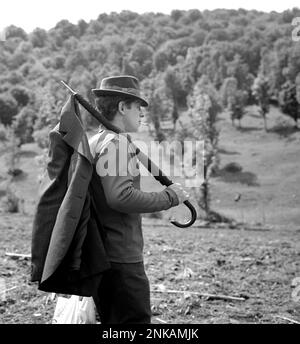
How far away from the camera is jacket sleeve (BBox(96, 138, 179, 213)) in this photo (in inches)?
128

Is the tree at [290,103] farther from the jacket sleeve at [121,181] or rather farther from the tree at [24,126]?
the jacket sleeve at [121,181]

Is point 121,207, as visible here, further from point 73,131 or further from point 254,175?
point 254,175

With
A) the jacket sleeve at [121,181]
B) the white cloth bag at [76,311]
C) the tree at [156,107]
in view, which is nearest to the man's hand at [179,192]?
the jacket sleeve at [121,181]

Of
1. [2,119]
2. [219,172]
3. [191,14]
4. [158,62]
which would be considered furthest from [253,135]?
[191,14]

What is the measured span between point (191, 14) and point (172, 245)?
177m

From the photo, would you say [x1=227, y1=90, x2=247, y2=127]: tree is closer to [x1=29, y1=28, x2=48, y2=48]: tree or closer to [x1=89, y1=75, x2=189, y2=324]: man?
[x1=89, y1=75, x2=189, y2=324]: man

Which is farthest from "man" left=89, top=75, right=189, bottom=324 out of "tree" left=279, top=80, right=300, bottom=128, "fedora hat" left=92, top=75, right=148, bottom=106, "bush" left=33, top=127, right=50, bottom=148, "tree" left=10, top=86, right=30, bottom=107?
"tree" left=10, top=86, right=30, bottom=107

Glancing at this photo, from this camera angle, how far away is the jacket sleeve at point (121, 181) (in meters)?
3.25

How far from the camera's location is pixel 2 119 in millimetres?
92875

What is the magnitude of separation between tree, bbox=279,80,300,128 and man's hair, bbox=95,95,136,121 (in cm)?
6193

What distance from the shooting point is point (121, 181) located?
3266mm

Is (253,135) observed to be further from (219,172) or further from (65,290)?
(65,290)
